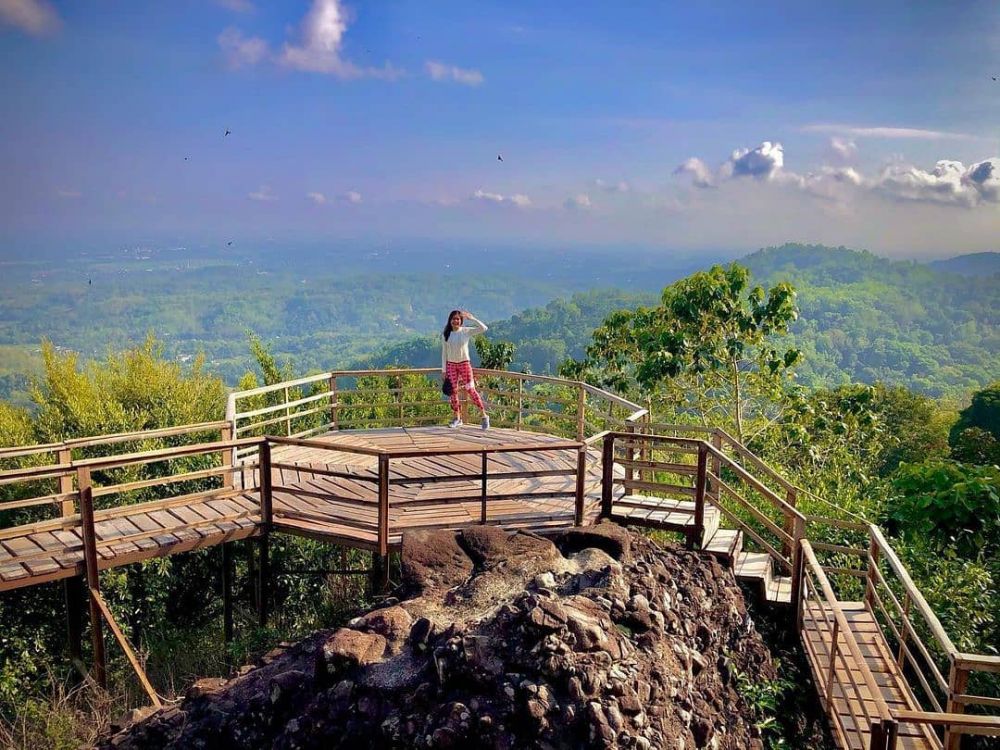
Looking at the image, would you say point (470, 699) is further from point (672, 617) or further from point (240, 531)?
point (240, 531)

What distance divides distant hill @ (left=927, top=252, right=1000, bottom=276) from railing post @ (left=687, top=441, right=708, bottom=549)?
19162 centimetres

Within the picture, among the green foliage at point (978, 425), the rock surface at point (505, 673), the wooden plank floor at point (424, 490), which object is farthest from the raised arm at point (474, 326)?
the green foliage at point (978, 425)

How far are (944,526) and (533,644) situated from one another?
8259mm

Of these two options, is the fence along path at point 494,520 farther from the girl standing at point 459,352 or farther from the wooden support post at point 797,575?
the girl standing at point 459,352

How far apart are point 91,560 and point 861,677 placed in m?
7.35

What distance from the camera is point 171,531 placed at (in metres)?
8.72

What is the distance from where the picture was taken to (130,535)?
8.56 meters

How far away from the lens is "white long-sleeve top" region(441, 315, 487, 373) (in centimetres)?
1170

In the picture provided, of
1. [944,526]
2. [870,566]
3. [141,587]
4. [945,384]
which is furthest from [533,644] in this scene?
[945,384]

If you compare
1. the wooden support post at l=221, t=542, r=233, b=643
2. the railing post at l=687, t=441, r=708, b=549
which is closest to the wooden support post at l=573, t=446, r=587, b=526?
the railing post at l=687, t=441, r=708, b=549

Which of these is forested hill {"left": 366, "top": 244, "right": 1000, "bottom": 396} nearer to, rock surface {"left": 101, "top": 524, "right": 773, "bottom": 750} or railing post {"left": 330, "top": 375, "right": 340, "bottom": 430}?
railing post {"left": 330, "top": 375, "right": 340, "bottom": 430}

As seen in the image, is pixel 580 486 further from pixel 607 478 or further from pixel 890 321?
pixel 890 321

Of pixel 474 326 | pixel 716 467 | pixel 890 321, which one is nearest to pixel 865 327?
pixel 890 321

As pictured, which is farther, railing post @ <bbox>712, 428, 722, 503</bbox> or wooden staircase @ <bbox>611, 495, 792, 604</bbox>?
railing post @ <bbox>712, 428, 722, 503</bbox>
